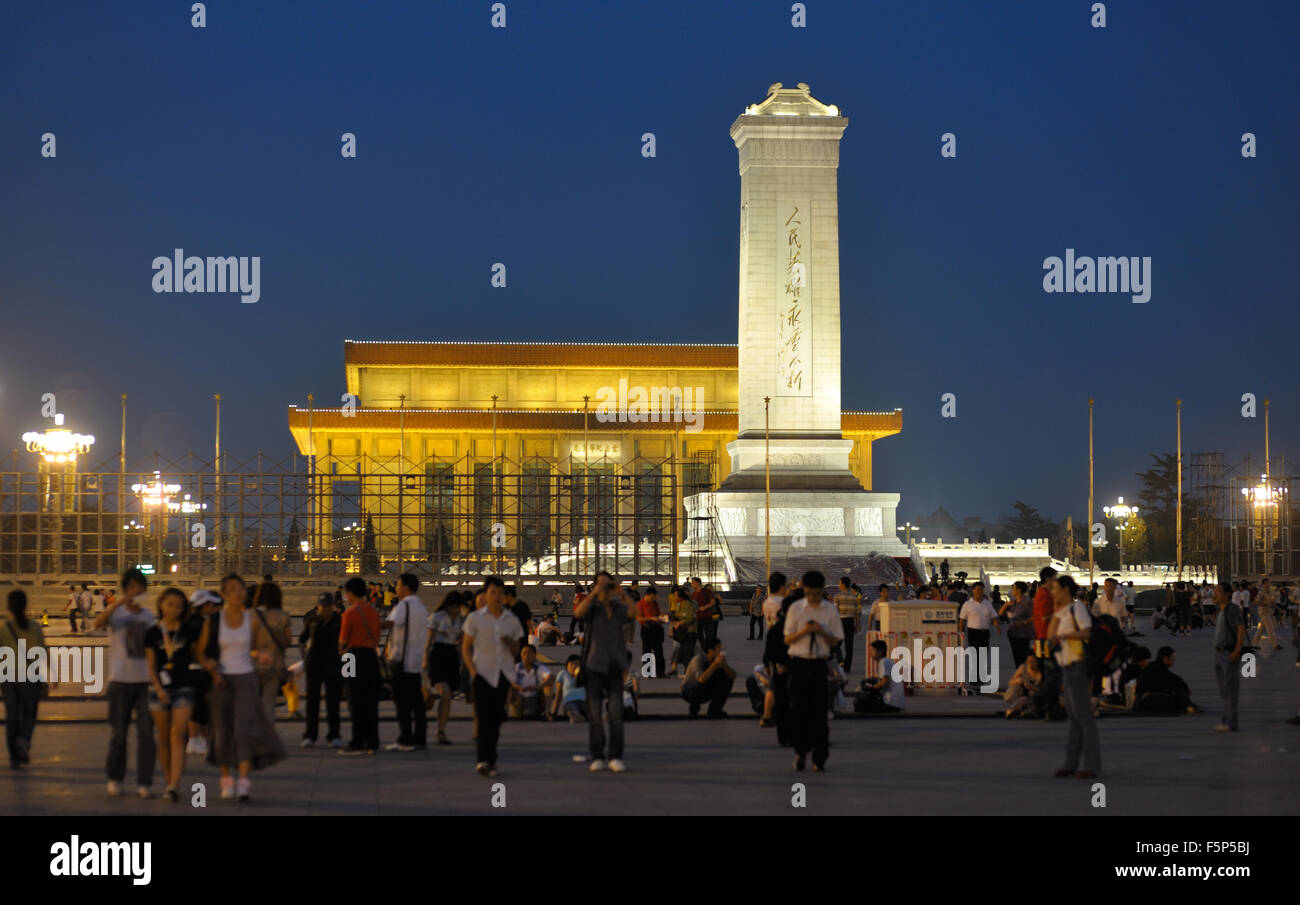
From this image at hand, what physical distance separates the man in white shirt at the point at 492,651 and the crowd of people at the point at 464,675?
0.04 ft

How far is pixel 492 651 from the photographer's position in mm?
12992

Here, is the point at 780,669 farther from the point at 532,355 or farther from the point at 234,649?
the point at 532,355

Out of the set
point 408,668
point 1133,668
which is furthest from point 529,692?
point 1133,668

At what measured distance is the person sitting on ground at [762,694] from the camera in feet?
54.3

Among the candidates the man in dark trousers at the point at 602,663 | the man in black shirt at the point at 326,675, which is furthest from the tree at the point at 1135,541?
the man in dark trousers at the point at 602,663

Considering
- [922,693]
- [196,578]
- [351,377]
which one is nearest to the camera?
[922,693]

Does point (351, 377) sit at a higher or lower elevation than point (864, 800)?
higher

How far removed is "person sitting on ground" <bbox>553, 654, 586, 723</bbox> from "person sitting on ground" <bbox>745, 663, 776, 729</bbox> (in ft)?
5.98

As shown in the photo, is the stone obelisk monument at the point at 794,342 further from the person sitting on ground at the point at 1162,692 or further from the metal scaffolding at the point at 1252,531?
the person sitting on ground at the point at 1162,692
